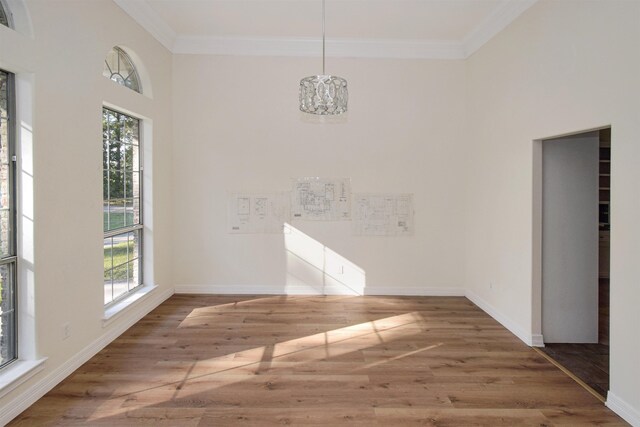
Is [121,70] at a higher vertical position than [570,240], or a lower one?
higher

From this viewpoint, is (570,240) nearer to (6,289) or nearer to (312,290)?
(312,290)

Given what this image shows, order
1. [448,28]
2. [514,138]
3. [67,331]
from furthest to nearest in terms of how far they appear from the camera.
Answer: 1. [448,28]
2. [514,138]
3. [67,331]

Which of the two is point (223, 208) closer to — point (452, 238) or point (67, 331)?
point (67, 331)

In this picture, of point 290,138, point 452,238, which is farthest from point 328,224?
point 452,238

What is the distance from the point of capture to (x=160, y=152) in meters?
5.30

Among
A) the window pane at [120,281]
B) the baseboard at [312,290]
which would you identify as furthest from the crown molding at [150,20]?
the baseboard at [312,290]

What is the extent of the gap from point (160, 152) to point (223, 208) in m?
1.11

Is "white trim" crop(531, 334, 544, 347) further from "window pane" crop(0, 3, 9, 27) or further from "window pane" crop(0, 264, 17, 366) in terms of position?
"window pane" crop(0, 3, 9, 27)

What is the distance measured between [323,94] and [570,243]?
2.78 m

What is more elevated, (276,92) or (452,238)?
(276,92)

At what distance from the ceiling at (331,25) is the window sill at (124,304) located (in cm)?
303

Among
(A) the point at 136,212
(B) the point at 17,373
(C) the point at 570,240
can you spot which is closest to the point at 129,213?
(A) the point at 136,212

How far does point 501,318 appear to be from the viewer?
465cm

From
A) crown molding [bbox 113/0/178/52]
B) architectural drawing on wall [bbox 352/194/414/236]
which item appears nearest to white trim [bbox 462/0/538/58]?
architectural drawing on wall [bbox 352/194/414/236]
